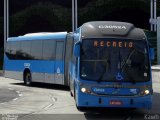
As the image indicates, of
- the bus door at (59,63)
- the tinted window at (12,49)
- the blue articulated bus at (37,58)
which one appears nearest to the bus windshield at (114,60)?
the blue articulated bus at (37,58)

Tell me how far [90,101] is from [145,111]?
8.49 ft

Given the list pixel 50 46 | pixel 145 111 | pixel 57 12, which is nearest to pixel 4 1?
pixel 57 12

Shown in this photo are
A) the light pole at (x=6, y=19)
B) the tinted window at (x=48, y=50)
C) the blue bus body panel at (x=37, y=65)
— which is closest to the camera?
the blue bus body panel at (x=37, y=65)

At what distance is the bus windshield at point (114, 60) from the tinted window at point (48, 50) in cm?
1027

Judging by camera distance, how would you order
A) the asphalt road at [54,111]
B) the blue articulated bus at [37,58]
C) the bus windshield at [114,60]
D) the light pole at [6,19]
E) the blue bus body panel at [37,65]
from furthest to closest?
the light pole at [6,19] < the blue bus body panel at [37,65] < the blue articulated bus at [37,58] < the asphalt road at [54,111] < the bus windshield at [114,60]

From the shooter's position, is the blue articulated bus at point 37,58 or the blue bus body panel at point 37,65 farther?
the blue bus body panel at point 37,65

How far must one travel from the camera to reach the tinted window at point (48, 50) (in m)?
24.6

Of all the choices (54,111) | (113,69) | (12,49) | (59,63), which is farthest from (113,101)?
(12,49)

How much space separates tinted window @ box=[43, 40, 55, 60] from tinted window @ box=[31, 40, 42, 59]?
430mm

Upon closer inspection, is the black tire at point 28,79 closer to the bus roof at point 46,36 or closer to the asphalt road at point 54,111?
the bus roof at point 46,36

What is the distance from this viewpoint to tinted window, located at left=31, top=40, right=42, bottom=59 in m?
25.7

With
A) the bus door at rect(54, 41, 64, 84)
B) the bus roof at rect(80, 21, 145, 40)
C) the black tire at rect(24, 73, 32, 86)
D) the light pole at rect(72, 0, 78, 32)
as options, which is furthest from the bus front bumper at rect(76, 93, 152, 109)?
the light pole at rect(72, 0, 78, 32)

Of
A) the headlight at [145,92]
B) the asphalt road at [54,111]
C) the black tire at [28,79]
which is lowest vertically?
the asphalt road at [54,111]

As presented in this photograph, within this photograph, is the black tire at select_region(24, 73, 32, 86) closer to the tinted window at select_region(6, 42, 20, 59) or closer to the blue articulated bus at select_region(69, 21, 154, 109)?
the tinted window at select_region(6, 42, 20, 59)
